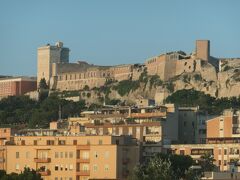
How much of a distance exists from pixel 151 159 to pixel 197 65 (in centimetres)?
5941

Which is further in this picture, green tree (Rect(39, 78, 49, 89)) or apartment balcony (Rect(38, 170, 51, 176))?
green tree (Rect(39, 78, 49, 89))

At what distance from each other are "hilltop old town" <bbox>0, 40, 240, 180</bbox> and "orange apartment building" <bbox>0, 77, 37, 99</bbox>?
0.61 feet

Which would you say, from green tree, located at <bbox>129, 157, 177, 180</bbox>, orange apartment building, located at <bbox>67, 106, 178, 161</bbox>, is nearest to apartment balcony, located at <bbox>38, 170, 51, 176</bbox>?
green tree, located at <bbox>129, 157, 177, 180</bbox>

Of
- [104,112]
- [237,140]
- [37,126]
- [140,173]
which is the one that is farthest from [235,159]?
[37,126]

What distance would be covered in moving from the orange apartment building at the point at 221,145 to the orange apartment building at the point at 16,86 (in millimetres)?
68915

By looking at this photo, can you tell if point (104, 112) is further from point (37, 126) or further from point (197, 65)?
point (197, 65)

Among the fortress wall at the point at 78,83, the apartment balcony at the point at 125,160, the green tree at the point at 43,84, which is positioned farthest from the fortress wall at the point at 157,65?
the apartment balcony at the point at 125,160

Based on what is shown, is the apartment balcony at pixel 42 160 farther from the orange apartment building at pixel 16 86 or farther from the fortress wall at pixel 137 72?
the orange apartment building at pixel 16 86

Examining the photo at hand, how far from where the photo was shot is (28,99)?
150 m

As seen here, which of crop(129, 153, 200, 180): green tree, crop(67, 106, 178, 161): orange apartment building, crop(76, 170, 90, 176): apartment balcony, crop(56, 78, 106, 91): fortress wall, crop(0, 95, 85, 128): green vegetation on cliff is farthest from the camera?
crop(56, 78, 106, 91): fortress wall

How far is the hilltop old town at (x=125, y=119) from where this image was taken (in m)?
75.9

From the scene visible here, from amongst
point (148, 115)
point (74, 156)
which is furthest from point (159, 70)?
point (74, 156)

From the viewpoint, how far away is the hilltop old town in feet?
249

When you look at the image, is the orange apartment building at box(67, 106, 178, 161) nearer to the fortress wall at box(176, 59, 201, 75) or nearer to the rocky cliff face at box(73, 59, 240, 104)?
the rocky cliff face at box(73, 59, 240, 104)
